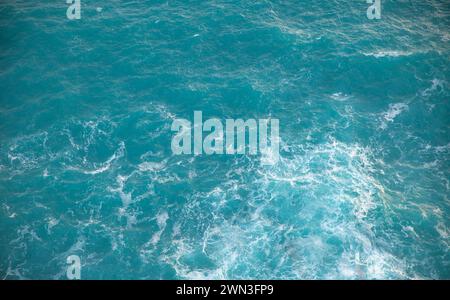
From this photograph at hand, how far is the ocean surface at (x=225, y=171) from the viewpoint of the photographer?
148750mm

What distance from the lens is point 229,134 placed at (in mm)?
179750

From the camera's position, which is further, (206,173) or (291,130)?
(291,130)

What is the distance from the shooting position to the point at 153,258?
486 ft

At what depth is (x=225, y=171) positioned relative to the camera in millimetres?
169875

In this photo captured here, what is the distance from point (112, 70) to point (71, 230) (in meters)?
76.0

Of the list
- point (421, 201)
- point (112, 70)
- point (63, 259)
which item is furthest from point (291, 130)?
point (63, 259)

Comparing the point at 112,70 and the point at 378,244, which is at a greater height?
the point at 112,70

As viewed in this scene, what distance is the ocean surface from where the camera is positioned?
149m
